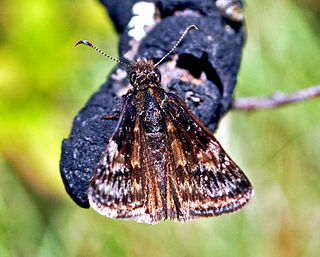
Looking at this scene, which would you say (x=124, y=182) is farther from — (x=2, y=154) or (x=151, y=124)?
(x=2, y=154)

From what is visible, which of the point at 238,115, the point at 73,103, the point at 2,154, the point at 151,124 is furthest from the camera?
the point at 238,115

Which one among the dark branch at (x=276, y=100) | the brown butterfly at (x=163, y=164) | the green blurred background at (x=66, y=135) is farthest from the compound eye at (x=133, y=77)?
the green blurred background at (x=66, y=135)

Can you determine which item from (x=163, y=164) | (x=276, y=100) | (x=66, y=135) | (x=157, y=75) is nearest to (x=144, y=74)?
(x=157, y=75)

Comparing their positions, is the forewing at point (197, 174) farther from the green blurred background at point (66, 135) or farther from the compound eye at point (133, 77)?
the green blurred background at point (66, 135)

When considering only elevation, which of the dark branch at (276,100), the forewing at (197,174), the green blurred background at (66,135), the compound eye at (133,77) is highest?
the compound eye at (133,77)

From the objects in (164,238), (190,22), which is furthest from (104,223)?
(190,22)

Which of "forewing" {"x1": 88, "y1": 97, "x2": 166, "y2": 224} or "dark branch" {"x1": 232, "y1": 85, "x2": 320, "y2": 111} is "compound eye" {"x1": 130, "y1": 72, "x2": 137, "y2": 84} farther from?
"dark branch" {"x1": 232, "y1": 85, "x2": 320, "y2": 111}
